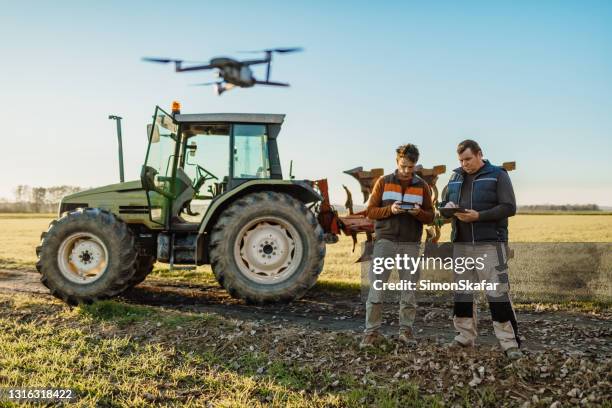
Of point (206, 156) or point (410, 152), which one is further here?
point (206, 156)

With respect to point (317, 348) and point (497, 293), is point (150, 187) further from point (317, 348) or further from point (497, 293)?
point (497, 293)

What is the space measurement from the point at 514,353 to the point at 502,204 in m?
1.40

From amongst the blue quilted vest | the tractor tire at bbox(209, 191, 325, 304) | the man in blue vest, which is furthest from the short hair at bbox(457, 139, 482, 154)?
the tractor tire at bbox(209, 191, 325, 304)

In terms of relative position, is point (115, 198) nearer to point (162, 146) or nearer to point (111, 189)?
point (111, 189)

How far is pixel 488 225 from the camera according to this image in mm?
5035

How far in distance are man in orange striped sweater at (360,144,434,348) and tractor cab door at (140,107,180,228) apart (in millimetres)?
4059

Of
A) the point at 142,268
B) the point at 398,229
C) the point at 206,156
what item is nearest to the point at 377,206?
the point at 398,229

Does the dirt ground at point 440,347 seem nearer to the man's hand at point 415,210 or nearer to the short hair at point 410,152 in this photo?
the man's hand at point 415,210

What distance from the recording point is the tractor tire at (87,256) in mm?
7906

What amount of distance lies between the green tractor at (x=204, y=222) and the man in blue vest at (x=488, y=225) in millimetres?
3088

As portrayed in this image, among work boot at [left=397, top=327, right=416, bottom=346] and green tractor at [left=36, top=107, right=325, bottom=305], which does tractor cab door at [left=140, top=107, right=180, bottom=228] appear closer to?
green tractor at [left=36, top=107, right=325, bottom=305]

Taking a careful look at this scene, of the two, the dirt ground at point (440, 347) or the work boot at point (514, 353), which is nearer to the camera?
the dirt ground at point (440, 347)

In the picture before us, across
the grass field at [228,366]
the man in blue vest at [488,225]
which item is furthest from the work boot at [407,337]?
the man in blue vest at [488,225]

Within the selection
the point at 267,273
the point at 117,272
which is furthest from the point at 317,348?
the point at 117,272
